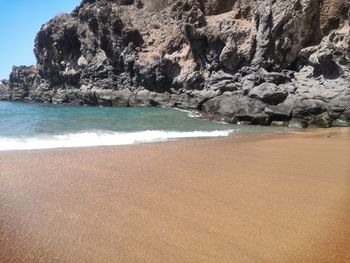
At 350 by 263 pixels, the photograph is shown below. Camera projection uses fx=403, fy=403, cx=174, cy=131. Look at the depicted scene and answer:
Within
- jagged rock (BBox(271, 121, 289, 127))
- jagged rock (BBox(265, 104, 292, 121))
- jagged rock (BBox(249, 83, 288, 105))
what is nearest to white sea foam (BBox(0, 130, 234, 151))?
jagged rock (BBox(271, 121, 289, 127))

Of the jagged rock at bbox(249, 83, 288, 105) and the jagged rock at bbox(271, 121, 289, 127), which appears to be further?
the jagged rock at bbox(249, 83, 288, 105)

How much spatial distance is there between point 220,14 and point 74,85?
24.5 m

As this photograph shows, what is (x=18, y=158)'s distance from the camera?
30.1 feet

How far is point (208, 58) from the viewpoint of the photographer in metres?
37.2

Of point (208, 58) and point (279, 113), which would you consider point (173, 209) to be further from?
point (208, 58)

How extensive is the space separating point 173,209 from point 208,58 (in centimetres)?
3271

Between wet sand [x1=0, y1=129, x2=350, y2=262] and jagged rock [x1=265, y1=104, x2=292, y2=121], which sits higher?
wet sand [x1=0, y1=129, x2=350, y2=262]

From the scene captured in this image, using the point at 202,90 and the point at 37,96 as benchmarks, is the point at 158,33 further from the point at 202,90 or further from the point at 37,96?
the point at 37,96

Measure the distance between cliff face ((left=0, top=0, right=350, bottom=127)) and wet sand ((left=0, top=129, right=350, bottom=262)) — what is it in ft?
51.1

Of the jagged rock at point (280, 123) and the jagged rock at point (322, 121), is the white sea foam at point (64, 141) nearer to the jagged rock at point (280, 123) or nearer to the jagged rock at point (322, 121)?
the jagged rock at point (280, 123)

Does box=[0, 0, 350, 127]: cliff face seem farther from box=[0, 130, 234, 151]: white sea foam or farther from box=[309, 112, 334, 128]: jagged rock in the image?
box=[0, 130, 234, 151]: white sea foam

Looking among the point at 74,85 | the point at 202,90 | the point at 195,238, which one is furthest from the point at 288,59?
the point at 74,85

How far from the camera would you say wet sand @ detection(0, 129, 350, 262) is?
4.19 m

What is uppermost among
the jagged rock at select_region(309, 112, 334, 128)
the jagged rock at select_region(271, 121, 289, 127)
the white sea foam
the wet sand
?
the wet sand
